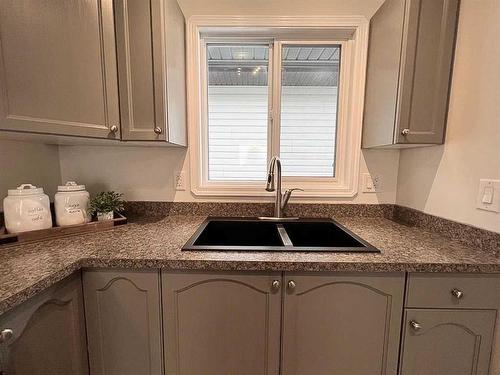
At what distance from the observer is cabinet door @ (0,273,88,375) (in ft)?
2.19

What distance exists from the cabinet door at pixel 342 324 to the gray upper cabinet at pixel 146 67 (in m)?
0.93

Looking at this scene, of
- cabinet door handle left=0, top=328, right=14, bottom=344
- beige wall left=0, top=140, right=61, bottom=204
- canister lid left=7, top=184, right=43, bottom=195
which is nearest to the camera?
cabinet door handle left=0, top=328, right=14, bottom=344

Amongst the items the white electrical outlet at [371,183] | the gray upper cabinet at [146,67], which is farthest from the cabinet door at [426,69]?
the gray upper cabinet at [146,67]

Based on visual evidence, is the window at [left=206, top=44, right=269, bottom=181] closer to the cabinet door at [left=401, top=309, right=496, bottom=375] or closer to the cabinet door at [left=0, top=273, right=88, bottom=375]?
the cabinet door at [left=0, top=273, right=88, bottom=375]

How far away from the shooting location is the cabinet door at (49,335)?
67cm

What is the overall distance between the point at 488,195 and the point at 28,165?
2160 millimetres

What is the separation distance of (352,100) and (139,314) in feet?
5.11

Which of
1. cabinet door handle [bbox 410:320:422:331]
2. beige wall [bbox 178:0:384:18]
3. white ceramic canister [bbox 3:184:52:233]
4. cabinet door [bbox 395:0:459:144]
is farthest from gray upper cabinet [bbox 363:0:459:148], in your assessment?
white ceramic canister [bbox 3:184:52:233]

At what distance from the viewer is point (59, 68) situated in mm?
912

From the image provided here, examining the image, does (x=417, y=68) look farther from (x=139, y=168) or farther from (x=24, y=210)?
(x=24, y=210)

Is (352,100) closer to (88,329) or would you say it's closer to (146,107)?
(146,107)

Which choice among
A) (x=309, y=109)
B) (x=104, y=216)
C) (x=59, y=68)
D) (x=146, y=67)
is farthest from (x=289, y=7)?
(x=104, y=216)

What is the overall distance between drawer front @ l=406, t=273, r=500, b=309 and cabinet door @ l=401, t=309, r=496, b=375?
0.03 meters

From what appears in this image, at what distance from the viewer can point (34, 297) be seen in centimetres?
72
